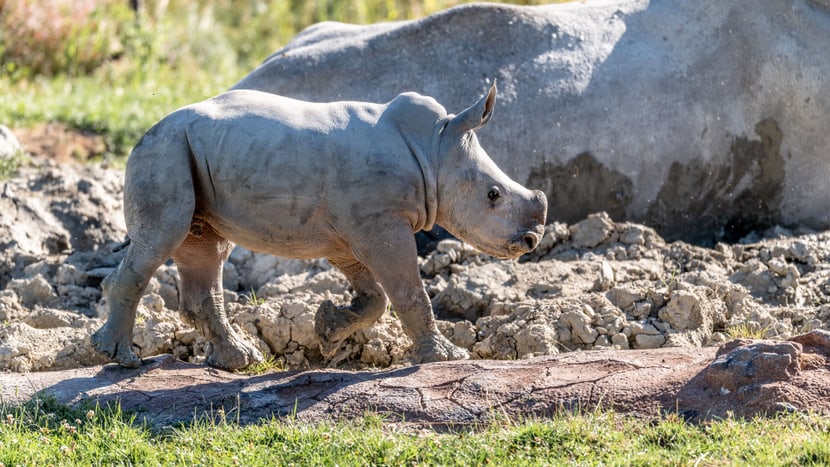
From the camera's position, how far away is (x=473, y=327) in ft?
21.8

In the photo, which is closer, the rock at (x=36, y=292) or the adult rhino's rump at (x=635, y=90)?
the rock at (x=36, y=292)

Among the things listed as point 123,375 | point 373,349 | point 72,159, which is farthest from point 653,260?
point 72,159

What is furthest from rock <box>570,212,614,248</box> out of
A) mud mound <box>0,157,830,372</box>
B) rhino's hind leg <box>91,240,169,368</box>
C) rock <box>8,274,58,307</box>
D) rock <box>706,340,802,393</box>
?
rock <box>8,274,58,307</box>

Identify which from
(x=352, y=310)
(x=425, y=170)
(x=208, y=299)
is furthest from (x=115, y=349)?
(x=425, y=170)

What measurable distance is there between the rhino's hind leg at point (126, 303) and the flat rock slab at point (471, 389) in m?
0.10

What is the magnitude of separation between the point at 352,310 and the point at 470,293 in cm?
102

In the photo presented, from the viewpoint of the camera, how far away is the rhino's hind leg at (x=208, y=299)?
622 cm

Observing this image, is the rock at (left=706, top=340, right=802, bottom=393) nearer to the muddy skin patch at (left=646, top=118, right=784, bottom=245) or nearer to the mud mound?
the mud mound

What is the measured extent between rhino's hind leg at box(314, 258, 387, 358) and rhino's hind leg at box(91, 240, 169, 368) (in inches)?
32.4

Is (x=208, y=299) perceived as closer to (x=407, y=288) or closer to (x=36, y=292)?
(x=407, y=288)

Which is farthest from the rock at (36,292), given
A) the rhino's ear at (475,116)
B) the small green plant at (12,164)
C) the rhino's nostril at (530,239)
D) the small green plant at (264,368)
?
the rhino's nostril at (530,239)

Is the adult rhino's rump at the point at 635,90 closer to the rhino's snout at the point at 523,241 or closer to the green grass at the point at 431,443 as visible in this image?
the rhino's snout at the point at 523,241

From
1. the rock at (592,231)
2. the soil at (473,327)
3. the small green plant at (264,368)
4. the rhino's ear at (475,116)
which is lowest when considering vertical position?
the small green plant at (264,368)

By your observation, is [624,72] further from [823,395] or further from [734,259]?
[823,395]
